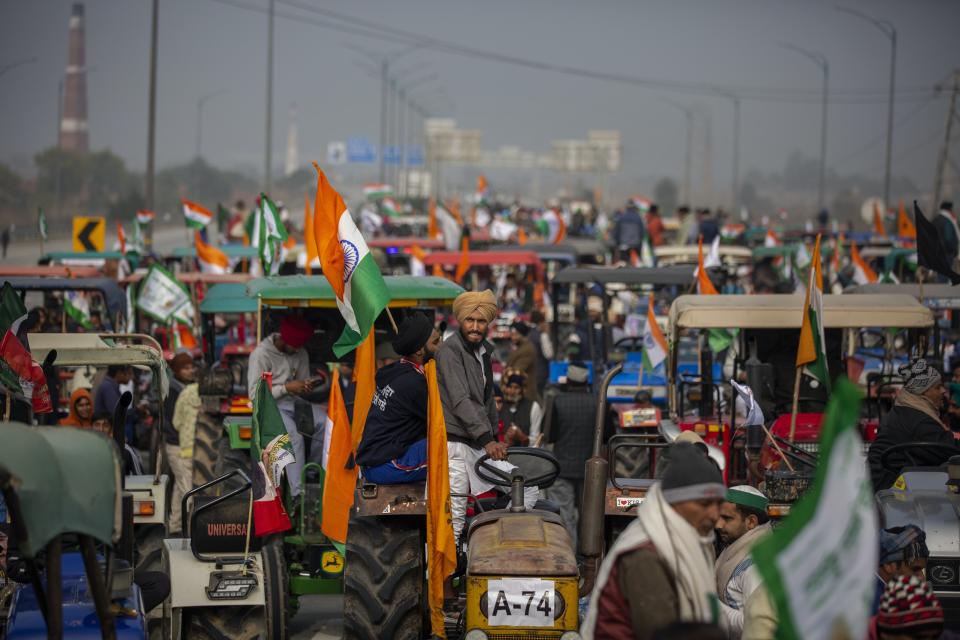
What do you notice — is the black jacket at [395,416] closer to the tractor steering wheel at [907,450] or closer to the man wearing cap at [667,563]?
the man wearing cap at [667,563]

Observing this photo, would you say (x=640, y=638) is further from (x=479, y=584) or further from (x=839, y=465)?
(x=479, y=584)

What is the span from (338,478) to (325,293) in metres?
2.64

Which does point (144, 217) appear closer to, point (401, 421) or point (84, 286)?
point (84, 286)

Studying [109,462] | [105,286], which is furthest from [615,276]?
[109,462]

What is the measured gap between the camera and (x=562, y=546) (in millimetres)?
7023

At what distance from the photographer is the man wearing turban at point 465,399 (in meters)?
8.19

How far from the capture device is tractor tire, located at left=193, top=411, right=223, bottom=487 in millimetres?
12430

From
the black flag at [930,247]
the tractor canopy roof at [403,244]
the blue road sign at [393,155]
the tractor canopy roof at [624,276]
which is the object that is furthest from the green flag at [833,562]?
the blue road sign at [393,155]

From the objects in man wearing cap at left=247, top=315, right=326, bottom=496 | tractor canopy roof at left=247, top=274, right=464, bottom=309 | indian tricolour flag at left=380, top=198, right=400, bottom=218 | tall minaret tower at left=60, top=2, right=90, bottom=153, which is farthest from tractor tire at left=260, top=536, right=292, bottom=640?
tall minaret tower at left=60, top=2, right=90, bottom=153

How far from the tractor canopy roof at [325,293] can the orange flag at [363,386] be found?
1.69 metres

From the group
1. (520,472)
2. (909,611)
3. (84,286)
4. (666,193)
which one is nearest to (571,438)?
(520,472)

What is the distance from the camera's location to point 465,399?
8234 millimetres

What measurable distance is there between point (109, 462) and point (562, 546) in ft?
7.81

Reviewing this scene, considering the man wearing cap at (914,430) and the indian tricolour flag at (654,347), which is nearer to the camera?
the man wearing cap at (914,430)
